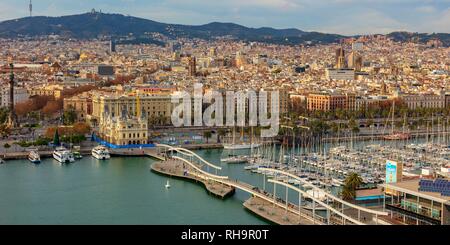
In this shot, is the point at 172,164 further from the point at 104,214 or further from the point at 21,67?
the point at 21,67

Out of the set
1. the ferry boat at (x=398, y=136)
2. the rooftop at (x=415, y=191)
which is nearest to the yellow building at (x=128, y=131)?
the ferry boat at (x=398, y=136)

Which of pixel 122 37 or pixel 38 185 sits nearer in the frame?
pixel 38 185

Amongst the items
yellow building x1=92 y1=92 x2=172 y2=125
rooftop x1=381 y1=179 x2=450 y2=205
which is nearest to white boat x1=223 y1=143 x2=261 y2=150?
yellow building x1=92 y1=92 x2=172 y2=125

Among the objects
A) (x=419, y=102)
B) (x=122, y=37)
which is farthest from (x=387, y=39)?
(x=419, y=102)

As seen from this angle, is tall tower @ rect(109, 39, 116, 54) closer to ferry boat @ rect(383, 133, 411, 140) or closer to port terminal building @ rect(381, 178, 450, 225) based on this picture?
ferry boat @ rect(383, 133, 411, 140)
